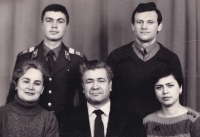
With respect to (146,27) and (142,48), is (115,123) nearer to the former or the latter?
(142,48)

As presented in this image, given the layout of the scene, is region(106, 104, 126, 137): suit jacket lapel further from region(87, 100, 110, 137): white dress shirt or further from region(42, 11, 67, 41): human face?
region(42, 11, 67, 41): human face

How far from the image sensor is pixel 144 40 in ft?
6.49

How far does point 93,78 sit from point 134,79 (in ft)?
1.09

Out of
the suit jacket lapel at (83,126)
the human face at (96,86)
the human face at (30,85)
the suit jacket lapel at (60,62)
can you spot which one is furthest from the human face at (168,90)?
the human face at (30,85)

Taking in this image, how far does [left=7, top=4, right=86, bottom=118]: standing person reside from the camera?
6.26ft

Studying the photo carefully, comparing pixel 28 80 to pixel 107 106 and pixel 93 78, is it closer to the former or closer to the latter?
pixel 93 78

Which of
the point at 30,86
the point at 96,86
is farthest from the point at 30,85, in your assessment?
the point at 96,86

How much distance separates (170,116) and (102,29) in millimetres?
763

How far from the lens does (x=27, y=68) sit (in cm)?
180

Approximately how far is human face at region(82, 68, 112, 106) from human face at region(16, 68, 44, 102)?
26 centimetres

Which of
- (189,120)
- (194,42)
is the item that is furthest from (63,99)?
(194,42)

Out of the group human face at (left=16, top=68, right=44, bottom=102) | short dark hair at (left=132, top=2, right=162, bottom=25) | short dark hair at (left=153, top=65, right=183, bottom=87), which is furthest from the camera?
short dark hair at (left=132, top=2, right=162, bottom=25)

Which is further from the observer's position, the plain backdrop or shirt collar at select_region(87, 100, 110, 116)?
the plain backdrop

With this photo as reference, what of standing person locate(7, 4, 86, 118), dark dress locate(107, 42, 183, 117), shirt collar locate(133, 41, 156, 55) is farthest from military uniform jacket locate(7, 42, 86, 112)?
shirt collar locate(133, 41, 156, 55)
